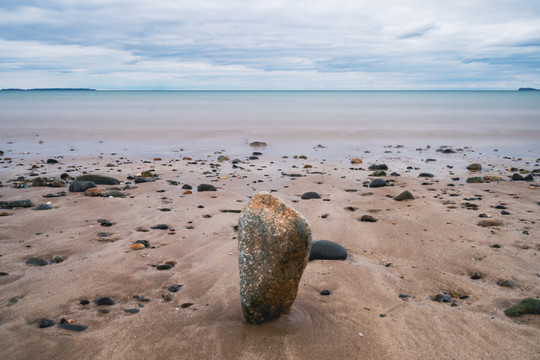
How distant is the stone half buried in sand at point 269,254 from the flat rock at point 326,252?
1582mm

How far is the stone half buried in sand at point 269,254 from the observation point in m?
3.53

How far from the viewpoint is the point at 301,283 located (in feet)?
15.1

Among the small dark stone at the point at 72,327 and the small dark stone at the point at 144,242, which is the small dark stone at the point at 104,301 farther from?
the small dark stone at the point at 144,242

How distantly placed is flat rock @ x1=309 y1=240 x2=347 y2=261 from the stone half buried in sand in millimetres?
1582

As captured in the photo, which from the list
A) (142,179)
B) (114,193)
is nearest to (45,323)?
(114,193)

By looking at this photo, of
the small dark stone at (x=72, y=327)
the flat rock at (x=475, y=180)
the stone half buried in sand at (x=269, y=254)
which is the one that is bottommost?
the small dark stone at (x=72, y=327)

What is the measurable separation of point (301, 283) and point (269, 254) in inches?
49.3

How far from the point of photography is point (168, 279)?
4762 millimetres

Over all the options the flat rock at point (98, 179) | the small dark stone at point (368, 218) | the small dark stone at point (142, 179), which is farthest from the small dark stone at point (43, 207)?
the small dark stone at point (368, 218)

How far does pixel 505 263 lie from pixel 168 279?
4.39 meters

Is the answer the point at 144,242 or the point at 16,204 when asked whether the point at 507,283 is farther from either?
the point at 16,204

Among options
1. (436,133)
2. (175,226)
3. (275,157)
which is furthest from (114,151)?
(436,133)

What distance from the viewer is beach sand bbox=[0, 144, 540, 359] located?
136 inches

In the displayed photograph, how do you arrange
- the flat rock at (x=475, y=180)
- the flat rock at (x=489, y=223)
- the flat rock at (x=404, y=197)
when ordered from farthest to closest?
the flat rock at (x=475, y=180)
the flat rock at (x=404, y=197)
the flat rock at (x=489, y=223)
